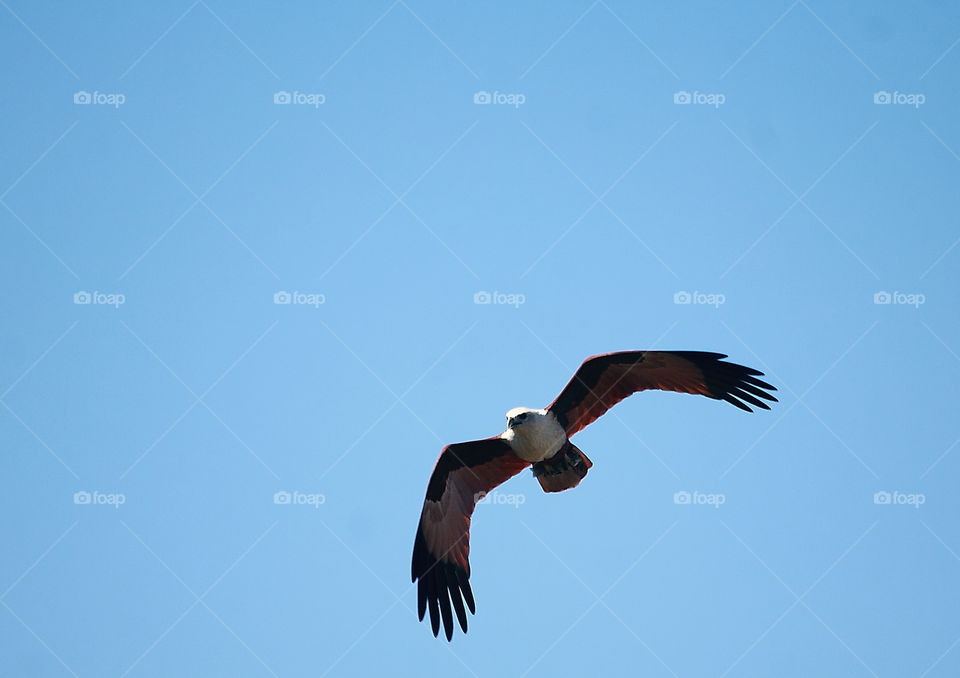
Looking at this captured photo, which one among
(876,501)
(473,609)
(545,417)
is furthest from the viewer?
(876,501)

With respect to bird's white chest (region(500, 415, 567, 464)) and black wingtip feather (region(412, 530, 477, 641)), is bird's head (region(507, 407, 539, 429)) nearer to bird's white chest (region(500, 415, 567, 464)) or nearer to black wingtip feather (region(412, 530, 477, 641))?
bird's white chest (region(500, 415, 567, 464))

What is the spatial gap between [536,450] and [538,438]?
0.27 m

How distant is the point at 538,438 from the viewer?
14.3 meters

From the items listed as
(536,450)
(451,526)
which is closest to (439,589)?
(451,526)

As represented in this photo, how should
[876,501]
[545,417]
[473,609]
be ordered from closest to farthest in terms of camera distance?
1. [545,417]
2. [473,609]
3. [876,501]

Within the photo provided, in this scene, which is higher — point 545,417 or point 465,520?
point 545,417

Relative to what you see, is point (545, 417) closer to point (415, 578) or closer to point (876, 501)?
point (415, 578)

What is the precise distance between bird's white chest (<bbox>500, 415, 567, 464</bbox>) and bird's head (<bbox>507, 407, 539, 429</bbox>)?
0.17 feet

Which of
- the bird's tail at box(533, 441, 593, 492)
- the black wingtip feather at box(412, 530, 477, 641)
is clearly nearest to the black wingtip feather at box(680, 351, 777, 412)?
the bird's tail at box(533, 441, 593, 492)

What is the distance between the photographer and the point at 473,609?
1538 cm

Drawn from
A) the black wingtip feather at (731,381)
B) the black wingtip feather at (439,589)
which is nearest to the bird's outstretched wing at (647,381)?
the black wingtip feather at (731,381)

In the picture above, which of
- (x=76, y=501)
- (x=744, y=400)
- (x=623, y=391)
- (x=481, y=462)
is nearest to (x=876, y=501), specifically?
(x=744, y=400)

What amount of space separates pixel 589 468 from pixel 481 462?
5.74 ft

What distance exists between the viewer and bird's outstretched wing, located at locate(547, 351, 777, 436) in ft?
47.3
